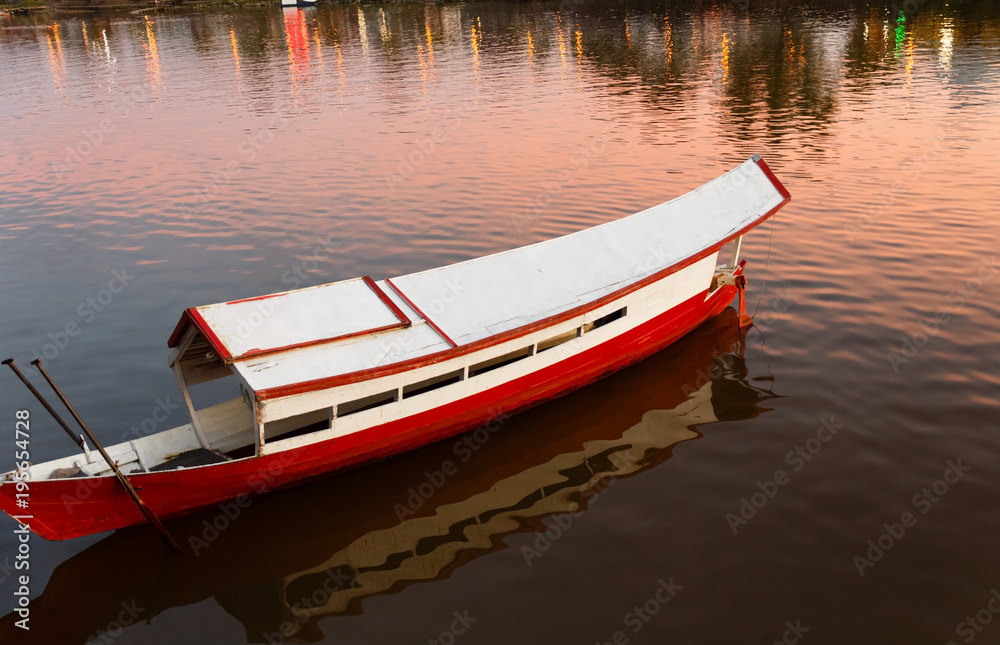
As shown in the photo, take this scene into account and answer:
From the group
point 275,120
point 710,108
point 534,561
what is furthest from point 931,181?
point 275,120

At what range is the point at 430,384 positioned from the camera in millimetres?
13273

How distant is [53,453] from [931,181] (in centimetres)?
2710

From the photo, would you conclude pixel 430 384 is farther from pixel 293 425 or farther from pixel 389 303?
pixel 293 425

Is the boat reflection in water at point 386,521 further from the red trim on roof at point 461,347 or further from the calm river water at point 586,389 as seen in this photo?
the red trim on roof at point 461,347

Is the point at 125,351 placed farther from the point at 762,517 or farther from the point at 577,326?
the point at 762,517

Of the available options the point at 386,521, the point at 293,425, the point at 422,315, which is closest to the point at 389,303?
the point at 422,315

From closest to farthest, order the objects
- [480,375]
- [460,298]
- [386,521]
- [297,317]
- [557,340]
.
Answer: [386,521] < [297,317] < [480,375] < [460,298] < [557,340]

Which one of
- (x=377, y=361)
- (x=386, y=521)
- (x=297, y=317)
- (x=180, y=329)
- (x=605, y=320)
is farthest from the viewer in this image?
(x=605, y=320)

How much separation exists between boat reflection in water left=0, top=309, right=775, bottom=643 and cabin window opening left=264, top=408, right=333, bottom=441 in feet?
3.30

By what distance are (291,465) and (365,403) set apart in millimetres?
1665

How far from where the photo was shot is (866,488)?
1216 centimetres

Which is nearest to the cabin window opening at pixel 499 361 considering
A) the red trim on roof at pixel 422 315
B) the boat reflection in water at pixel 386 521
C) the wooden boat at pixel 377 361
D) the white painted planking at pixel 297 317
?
the wooden boat at pixel 377 361

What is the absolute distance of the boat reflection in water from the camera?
10.8 meters

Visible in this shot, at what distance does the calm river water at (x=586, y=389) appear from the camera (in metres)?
10.5
